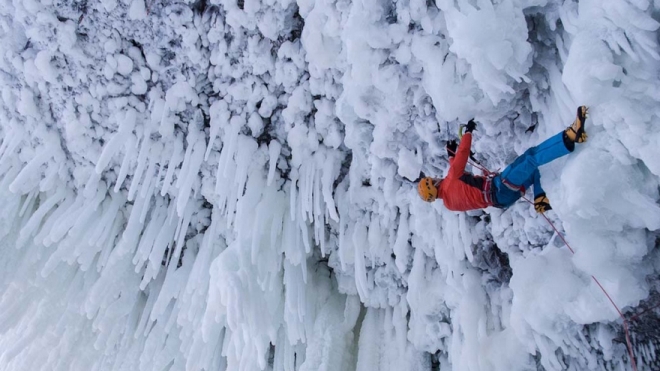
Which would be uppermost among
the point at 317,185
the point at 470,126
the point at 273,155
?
the point at 273,155

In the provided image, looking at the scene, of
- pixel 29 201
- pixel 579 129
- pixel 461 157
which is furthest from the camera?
pixel 29 201

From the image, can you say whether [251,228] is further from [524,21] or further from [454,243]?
[524,21]

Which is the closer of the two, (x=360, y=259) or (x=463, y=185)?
(x=463, y=185)

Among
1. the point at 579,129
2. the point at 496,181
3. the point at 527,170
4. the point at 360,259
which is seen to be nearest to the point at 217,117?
the point at 360,259

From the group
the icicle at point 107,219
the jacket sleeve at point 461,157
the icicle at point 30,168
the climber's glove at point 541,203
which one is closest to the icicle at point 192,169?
the icicle at point 107,219

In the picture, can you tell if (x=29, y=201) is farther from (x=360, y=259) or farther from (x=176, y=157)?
(x=360, y=259)

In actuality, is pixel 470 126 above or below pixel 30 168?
below

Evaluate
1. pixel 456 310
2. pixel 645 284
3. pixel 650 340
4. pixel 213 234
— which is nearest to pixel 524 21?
pixel 645 284

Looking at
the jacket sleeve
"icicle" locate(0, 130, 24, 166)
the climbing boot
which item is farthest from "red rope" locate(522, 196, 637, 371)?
"icicle" locate(0, 130, 24, 166)
